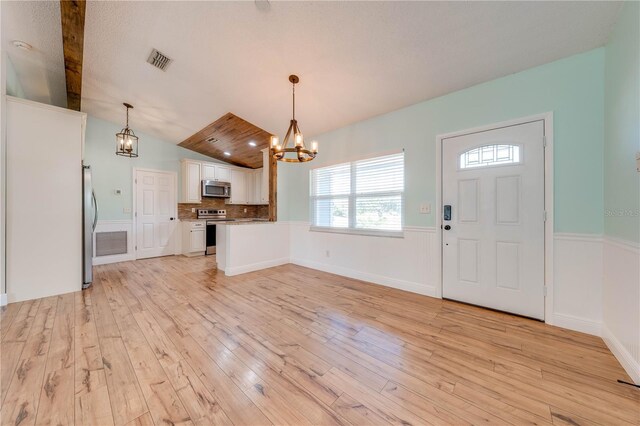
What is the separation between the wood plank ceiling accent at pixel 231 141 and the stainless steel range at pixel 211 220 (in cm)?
157

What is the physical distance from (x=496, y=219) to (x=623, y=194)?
0.91 meters

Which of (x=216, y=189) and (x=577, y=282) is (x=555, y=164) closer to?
(x=577, y=282)

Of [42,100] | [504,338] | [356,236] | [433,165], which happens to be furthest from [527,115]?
[42,100]

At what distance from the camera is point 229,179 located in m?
6.60

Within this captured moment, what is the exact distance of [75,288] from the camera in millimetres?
3176

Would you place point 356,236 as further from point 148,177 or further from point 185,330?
Answer: point 148,177

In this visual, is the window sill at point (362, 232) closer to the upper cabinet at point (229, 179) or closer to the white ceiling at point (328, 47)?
the upper cabinet at point (229, 179)

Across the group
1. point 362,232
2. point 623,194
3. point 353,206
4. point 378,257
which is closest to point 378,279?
point 378,257

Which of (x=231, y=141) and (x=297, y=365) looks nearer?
(x=297, y=365)

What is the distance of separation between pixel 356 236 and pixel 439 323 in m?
1.77

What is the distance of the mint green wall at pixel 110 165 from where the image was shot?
4.80m

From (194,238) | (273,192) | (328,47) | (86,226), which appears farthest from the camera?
(194,238)

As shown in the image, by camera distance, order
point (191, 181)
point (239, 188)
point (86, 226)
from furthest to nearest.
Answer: point (239, 188) → point (191, 181) → point (86, 226)

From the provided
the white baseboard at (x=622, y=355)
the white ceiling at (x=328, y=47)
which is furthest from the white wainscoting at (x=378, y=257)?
the white ceiling at (x=328, y=47)
